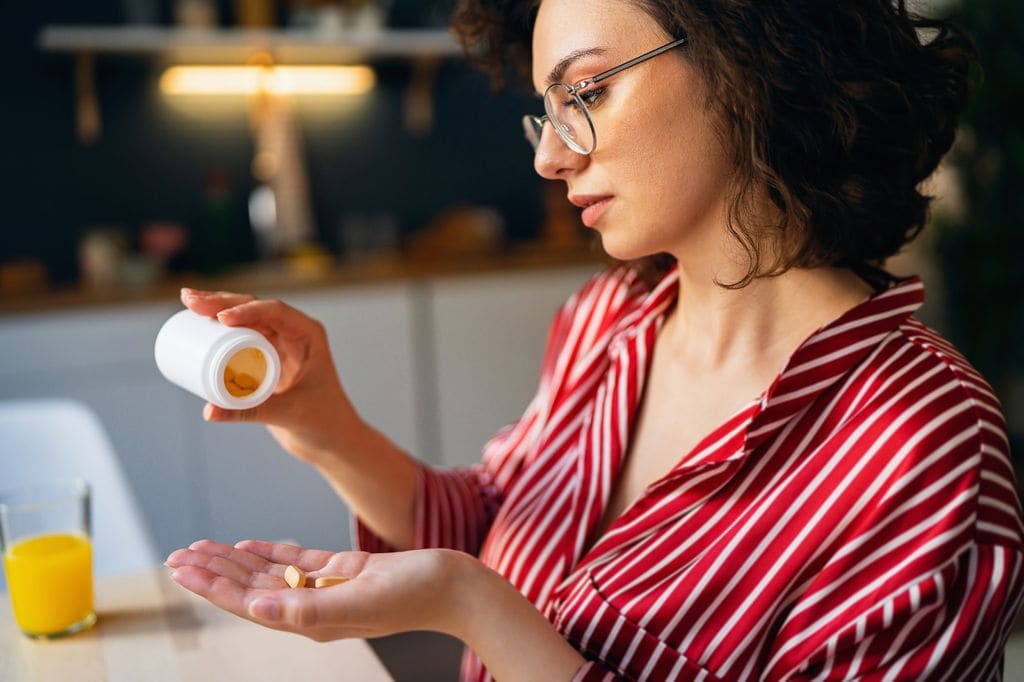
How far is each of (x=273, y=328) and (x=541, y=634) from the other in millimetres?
442

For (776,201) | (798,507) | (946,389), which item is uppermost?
(776,201)

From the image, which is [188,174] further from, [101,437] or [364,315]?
[101,437]

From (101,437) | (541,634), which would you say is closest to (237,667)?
(541,634)

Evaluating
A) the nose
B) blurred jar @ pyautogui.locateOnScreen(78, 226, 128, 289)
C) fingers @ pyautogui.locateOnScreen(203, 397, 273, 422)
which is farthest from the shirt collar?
blurred jar @ pyautogui.locateOnScreen(78, 226, 128, 289)

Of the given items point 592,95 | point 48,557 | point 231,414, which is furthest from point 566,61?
point 48,557

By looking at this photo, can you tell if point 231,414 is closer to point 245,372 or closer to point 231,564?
point 245,372

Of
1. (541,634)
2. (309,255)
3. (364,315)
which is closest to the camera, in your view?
(541,634)

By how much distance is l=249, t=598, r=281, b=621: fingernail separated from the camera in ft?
2.29

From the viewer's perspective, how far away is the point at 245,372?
3.29 ft

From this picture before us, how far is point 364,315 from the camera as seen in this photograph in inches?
118

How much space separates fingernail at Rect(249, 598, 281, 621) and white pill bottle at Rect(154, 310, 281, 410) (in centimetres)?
31

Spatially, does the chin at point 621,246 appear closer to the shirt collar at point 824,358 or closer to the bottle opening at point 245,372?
the shirt collar at point 824,358

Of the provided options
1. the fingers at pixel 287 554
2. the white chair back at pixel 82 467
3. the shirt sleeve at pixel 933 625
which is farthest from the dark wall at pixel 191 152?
the shirt sleeve at pixel 933 625

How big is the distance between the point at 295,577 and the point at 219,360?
264 millimetres
